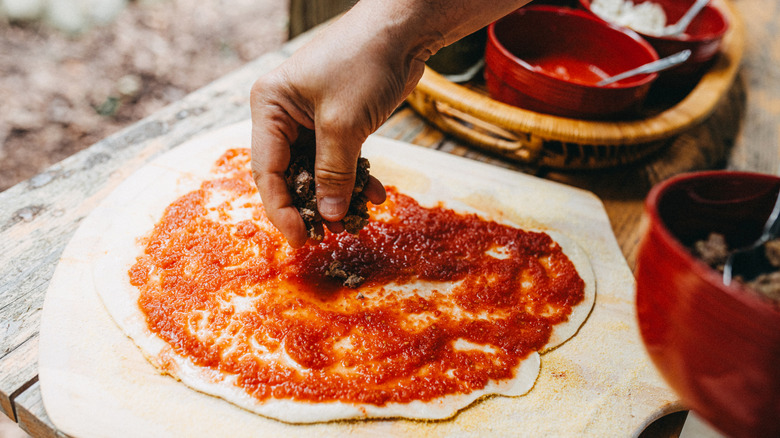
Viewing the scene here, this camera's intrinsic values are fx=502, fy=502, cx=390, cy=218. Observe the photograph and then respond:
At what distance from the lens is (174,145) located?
121 inches

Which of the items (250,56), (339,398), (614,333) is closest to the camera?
(339,398)

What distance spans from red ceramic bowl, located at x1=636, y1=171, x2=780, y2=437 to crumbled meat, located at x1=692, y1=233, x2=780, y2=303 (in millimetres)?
46

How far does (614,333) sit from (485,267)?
65 cm

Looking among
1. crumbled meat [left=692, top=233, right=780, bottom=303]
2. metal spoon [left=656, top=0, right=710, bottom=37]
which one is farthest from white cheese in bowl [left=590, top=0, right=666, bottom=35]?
crumbled meat [left=692, top=233, right=780, bottom=303]

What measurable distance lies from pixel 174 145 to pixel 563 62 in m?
2.68

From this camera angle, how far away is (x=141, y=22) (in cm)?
661

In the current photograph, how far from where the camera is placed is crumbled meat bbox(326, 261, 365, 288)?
7.70ft

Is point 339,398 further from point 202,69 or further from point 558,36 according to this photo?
point 202,69

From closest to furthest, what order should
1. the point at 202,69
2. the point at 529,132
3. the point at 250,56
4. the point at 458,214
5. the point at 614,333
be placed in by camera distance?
1. the point at 614,333
2. the point at 458,214
3. the point at 529,132
4. the point at 202,69
5. the point at 250,56

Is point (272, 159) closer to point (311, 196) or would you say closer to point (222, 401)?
point (311, 196)

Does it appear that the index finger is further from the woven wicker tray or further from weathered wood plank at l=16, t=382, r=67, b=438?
the woven wicker tray

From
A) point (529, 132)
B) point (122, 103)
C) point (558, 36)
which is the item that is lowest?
point (122, 103)

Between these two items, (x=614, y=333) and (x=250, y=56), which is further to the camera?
(x=250, y=56)

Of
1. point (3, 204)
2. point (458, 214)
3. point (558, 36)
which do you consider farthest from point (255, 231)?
point (558, 36)
